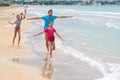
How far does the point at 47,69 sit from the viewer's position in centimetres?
1021

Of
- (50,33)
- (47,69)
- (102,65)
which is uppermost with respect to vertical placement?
(50,33)

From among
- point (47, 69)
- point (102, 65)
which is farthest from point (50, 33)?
point (102, 65)

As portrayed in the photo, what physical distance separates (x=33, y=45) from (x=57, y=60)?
407 centimetres

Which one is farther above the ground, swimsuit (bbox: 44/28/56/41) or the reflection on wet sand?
swimsuit (bbox: 44/28/56/41)

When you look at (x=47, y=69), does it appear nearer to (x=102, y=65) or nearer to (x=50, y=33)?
(x=50, y=33)

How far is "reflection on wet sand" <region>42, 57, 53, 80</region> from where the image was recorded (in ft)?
30.5

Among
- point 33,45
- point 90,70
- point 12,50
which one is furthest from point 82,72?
point 33,45

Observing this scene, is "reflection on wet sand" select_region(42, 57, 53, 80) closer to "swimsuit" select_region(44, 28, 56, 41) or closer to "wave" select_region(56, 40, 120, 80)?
"swimsuit" select_region(44, 28, 56, 41)

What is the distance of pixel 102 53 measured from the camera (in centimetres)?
1409

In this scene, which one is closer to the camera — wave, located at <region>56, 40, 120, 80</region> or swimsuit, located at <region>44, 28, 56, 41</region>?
wave, located at <region>56, 40, 120, 80</region>

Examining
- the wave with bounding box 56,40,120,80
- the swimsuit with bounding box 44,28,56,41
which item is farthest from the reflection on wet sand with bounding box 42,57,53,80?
the wave with bounding box 56,40,120,80

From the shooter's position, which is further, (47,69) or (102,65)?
(102,65)

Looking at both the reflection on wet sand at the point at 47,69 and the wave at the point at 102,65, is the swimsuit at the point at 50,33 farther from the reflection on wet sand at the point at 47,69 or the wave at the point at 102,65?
the wave at the point at 102,65

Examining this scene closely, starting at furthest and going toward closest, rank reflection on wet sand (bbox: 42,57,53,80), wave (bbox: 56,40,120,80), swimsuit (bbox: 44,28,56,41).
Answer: swimsuit (bbox: 44,28,56,41), wave (bbox: 56,40,120,80), reflection on wet sand (bbox: 42,57,53,80)
